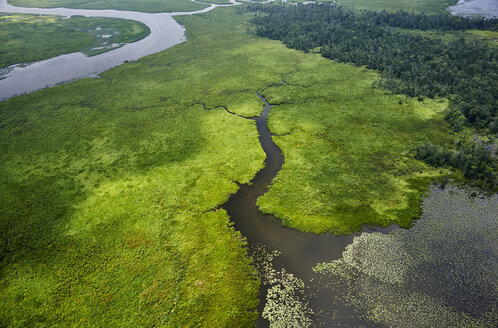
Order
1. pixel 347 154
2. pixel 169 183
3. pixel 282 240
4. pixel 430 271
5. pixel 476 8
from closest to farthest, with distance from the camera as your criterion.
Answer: pixel 430 271, pixel 282 240, pixel 169 183, pixel 347 154, pixel 476 8

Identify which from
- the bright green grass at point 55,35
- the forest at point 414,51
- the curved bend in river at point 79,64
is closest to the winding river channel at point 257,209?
the curved bend in river at point 79,64

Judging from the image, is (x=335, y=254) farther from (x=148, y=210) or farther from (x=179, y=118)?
(x=179, y=118)

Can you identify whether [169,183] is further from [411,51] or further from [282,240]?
[411,51]

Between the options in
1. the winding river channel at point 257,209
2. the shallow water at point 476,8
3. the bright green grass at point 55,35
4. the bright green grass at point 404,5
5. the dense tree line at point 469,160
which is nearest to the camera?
the winding river channel at point 257,209

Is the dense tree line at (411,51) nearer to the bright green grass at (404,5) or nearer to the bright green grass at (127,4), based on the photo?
the bright green grass at (404,5)

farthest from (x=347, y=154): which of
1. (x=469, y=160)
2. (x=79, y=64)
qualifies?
(x=79, y=64)

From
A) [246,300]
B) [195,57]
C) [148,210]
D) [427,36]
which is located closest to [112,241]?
[148,210]
